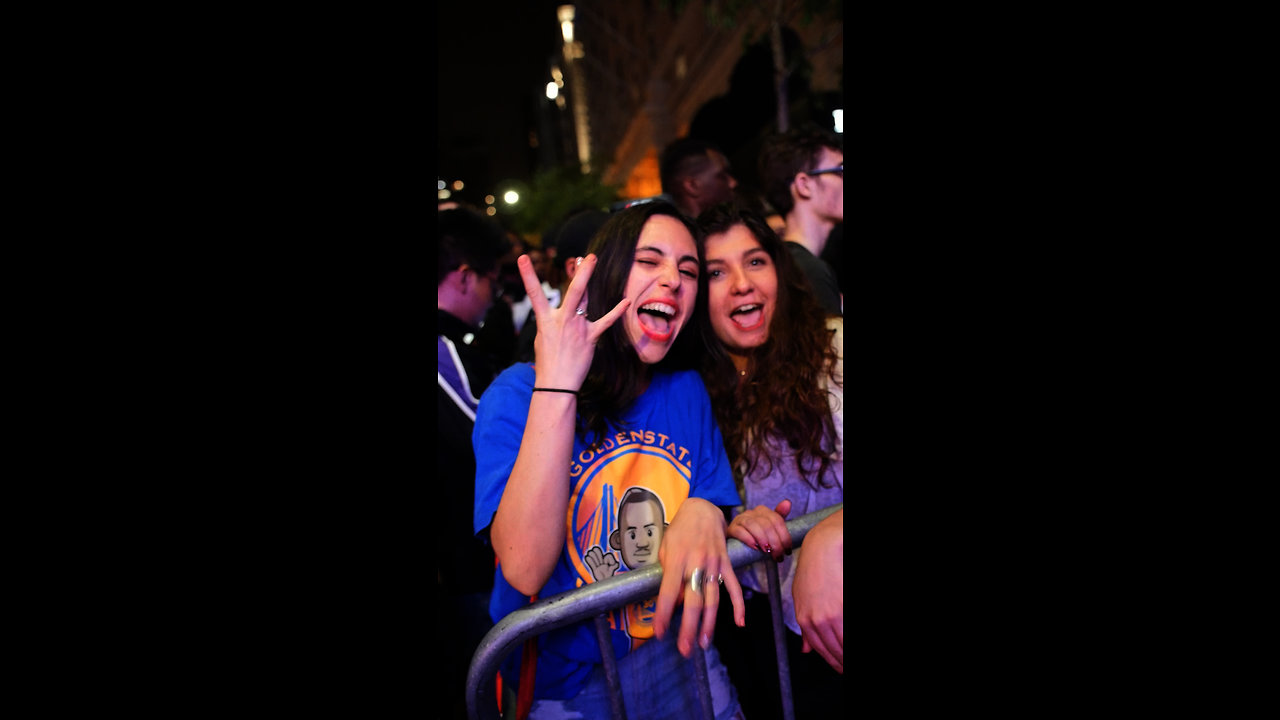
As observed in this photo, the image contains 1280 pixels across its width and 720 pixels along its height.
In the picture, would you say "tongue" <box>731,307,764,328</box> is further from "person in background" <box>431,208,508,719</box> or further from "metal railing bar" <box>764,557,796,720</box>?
"person in background" <box>431,208,508,719</box>

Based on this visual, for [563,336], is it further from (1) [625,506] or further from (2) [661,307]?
(1) [625,506]

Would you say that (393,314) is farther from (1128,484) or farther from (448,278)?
(448,278)

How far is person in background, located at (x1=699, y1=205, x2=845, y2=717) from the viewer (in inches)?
66.0

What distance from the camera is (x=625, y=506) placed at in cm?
137

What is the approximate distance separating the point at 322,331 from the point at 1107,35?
111 centimetres

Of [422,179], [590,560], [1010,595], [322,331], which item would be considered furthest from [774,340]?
[322,331]

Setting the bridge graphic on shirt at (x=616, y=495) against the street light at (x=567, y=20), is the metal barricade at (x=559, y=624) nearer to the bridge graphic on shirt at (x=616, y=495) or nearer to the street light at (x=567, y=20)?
the bridge graphic on shirt at (x=616, y=495)

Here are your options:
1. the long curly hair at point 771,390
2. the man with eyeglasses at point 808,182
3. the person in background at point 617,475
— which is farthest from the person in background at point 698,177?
the person in background at point 617,475

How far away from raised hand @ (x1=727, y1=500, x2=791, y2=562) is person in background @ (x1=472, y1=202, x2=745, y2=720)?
7cm

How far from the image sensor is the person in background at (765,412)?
1.68m

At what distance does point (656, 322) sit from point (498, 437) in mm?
451

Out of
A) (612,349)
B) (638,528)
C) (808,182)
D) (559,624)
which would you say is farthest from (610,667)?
(808,182)

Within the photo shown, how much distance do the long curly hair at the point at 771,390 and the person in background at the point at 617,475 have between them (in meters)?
0.13

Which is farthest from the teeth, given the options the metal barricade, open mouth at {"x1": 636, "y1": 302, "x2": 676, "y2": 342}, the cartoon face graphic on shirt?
the metal barricade
